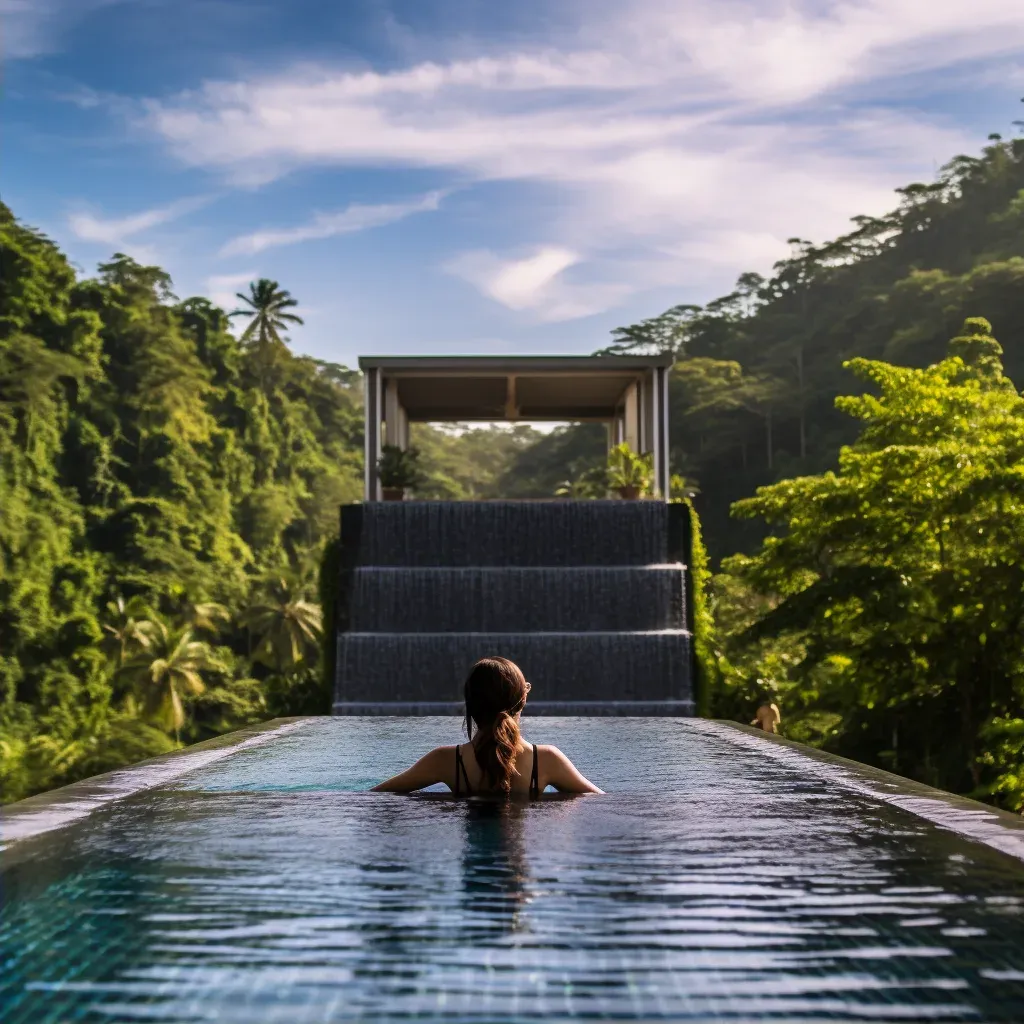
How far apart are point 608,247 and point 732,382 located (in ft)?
19.6

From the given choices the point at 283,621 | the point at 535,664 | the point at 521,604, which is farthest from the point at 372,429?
the point at 283,621

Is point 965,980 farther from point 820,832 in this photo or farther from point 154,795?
point 154,795

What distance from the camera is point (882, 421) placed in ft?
43.2

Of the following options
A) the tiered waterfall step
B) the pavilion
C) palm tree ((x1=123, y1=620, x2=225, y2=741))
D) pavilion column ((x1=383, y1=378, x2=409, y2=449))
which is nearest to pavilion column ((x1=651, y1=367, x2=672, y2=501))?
the pavilion

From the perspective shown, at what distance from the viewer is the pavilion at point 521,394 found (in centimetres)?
1566

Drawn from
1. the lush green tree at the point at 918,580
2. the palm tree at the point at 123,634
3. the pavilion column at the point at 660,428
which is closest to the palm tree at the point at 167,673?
the palm tree at the point at 123,634

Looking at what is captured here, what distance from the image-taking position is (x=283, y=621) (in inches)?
1446

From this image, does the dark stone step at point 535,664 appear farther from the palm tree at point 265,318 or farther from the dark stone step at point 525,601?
the palm tree at point 265,318

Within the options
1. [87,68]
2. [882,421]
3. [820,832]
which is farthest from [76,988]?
[87,68]

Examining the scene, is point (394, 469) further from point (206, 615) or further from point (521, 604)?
point (206, 615)

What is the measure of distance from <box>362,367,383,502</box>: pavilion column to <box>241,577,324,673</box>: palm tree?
20963 mm

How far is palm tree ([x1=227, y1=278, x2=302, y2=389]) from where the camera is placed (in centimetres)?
4531

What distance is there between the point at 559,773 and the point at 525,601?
8824mm

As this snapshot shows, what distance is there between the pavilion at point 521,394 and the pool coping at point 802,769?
906 centimetres
